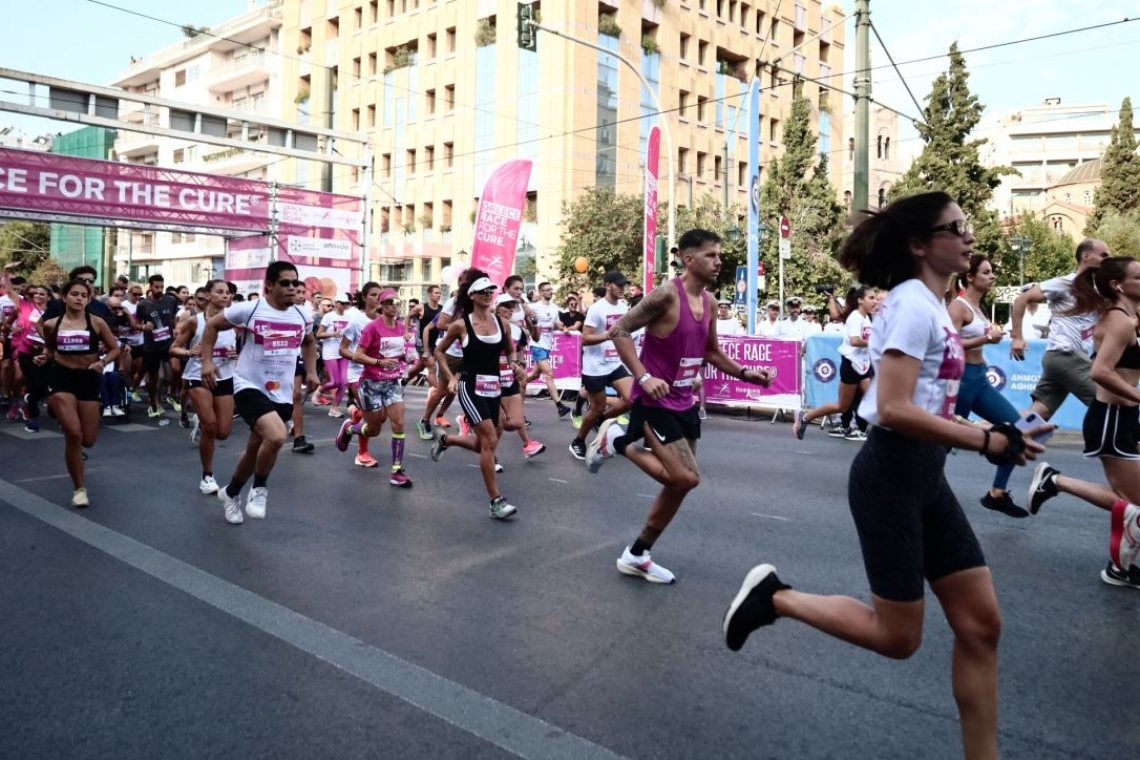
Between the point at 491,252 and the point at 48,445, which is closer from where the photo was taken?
the point at 48,445

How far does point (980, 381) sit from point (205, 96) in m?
65.5

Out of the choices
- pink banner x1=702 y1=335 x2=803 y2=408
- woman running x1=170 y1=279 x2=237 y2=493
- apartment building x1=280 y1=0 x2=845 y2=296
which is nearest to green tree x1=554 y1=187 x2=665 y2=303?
apartment building x1=280 y1=0 x2=845 y2=296

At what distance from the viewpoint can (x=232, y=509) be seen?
6641 millimetres

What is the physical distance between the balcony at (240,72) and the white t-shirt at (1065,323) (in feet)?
193

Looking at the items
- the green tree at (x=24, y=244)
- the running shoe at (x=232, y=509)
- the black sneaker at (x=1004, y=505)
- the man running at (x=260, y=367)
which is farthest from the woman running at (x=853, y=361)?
the green tree at (x=24, y=244)

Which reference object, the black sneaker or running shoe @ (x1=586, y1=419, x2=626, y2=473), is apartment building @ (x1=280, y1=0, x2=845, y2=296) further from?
running shoe @ (x1=586, y1=419, x2=626, y2=473)

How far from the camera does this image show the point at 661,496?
502 cm

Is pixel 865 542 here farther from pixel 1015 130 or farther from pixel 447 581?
pixel 1015 130

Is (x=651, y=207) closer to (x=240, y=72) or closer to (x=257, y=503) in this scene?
(x=257, y=503)

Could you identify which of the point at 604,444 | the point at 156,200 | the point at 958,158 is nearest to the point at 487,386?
the point at 604,444

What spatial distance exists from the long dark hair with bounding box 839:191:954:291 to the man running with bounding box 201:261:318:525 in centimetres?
467

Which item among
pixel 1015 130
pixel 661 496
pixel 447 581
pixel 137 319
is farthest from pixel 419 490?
pixel 1015 130

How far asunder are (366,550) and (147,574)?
4.16 feet

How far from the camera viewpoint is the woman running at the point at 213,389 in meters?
7.78
